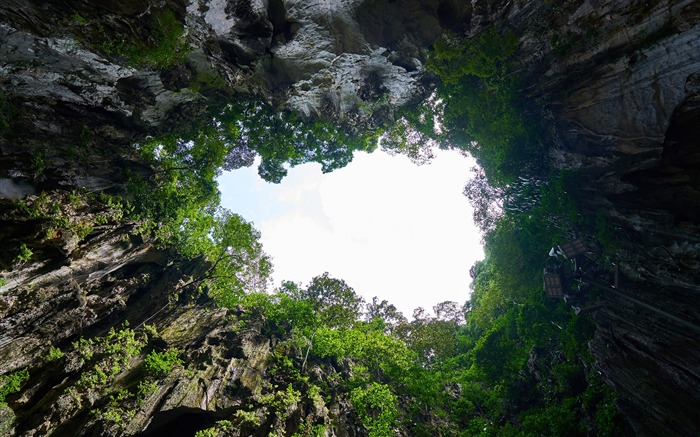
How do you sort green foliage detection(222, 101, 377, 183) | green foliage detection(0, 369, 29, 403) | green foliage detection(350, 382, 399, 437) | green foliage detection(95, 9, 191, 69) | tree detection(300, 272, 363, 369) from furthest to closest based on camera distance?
tree detection(300, 272, 363, 369) → green foliage detection(222, 101, 377, 183) → green foliage detection(350, 382, 399, 437) → green foliage detection(95, 9, 191, 69) → green foliage detection(0, 369, 29, 403)

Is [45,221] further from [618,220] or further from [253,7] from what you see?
[618,220]

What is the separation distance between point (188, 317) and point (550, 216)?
24.6 metres

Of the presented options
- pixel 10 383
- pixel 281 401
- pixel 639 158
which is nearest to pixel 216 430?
pixel 281 401

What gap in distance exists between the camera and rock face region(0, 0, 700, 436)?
12.8 m

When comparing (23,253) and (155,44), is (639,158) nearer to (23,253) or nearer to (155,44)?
(155,44)

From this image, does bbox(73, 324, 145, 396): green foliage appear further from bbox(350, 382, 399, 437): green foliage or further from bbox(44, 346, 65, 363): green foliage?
bbox(350, 382, 399, 437): green foliage

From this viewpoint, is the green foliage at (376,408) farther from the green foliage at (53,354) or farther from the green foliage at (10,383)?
the green foliage at (10,383)

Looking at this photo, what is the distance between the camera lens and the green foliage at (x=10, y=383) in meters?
12.4

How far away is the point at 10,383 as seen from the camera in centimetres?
1273

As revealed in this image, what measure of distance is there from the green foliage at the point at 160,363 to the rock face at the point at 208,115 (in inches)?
15.3

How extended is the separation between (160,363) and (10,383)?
17.0 feet

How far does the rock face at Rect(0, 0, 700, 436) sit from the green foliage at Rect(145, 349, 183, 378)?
39 centimetres

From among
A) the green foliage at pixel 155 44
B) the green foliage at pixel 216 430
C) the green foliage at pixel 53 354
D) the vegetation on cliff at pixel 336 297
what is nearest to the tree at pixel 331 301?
the vegetation on cliff at pixel 336 297

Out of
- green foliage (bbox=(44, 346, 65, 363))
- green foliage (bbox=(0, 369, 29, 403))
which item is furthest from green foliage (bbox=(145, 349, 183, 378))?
green foliage (bbox=(0, 369, 29, 403))
